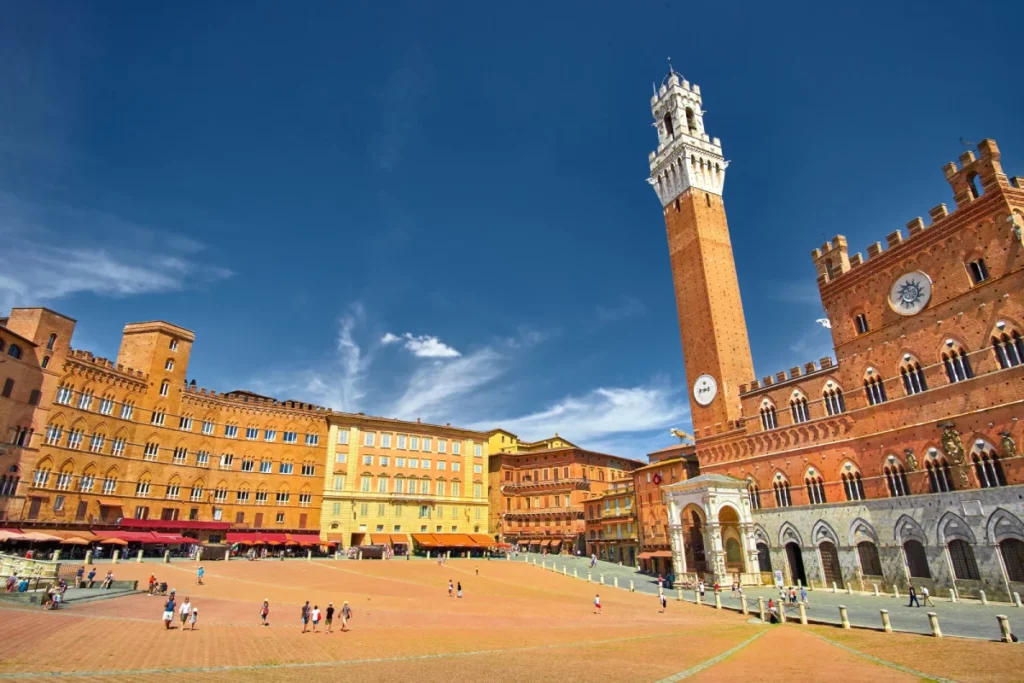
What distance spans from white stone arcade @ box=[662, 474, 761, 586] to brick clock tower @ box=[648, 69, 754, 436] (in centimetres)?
720

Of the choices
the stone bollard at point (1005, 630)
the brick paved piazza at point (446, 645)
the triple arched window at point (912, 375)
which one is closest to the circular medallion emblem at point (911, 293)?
the triple arched window at point (912, 375)

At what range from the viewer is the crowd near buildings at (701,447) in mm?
30641

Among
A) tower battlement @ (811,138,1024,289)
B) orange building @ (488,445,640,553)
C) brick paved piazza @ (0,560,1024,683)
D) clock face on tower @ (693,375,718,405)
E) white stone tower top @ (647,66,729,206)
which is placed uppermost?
white stone tower top @ (647,66,729,206)

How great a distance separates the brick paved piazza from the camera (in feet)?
51.7

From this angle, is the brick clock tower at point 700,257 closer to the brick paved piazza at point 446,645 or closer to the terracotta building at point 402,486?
the brick paved piazza at point 446,645

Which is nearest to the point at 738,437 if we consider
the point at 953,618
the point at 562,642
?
the point at 953,618

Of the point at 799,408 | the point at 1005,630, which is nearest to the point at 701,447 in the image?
the point at 799,408

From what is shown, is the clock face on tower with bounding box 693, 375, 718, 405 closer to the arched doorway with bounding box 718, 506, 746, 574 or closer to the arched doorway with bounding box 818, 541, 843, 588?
the arched doorway with bounding box 718, 506, 746, 574

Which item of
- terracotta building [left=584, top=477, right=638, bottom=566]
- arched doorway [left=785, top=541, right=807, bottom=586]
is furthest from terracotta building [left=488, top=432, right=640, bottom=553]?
arched doorway [left=785, top=541, right=807, bottom=586]

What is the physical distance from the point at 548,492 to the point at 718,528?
33.0 metres

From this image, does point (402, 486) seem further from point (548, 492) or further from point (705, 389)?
point (705, 389)

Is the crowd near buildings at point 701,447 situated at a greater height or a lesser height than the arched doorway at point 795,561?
greater

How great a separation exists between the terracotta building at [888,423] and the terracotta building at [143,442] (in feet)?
127

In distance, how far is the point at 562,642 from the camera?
21953mm
